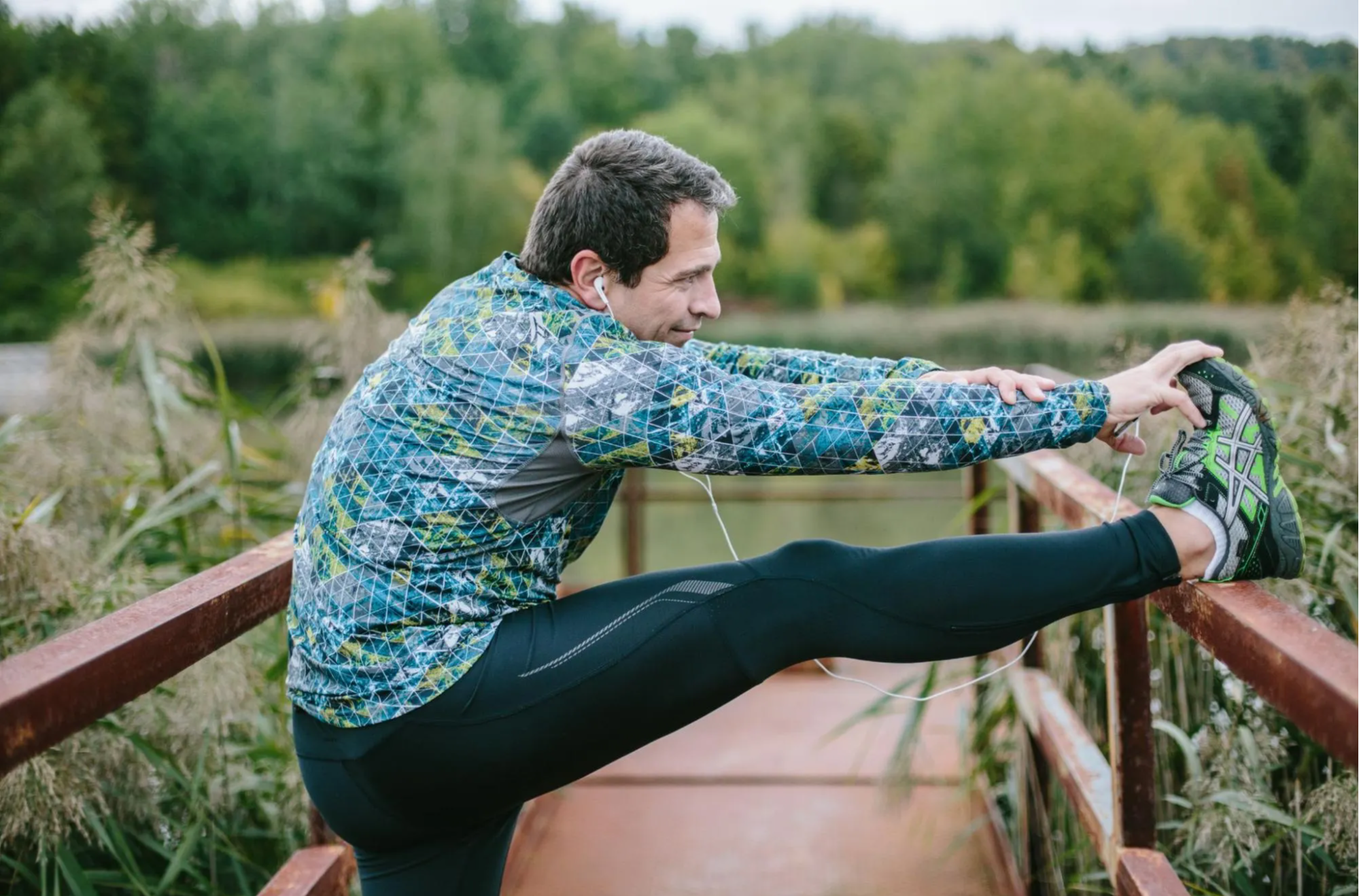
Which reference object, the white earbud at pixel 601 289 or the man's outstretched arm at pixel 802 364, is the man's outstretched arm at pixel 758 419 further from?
the man's outstretched arm at pixel 802 364

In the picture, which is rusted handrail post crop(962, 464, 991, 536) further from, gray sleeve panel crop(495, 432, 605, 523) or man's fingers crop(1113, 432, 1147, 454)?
gray sleeve panel crop(495, 432, 605, 523)

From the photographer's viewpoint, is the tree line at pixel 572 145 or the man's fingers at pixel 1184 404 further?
the tree line at pixel 572 145

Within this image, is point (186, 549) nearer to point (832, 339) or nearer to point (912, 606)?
point (912, 606)

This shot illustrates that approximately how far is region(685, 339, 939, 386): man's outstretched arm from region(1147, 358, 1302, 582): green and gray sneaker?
0.37 metres

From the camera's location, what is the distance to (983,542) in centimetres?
126

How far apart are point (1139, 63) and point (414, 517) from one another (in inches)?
339

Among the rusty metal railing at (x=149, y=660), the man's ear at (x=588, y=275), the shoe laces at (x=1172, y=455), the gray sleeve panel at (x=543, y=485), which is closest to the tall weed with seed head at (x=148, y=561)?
Answer: the rusty metal railing at (x=149, y=660)

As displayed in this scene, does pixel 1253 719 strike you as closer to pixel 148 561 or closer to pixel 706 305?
pixel 706 305

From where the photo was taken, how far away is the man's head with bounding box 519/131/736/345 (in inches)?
52.6

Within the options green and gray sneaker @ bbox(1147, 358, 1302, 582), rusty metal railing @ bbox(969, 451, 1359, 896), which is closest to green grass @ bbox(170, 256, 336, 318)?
rusty metal railing @ bbox(969, 451, 1359, 896)

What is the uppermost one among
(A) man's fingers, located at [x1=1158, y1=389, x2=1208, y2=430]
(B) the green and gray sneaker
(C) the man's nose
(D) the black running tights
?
(C) the man's nose

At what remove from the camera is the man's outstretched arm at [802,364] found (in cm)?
160

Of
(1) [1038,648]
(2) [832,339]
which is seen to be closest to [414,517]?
(1) [1038,648]

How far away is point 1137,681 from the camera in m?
1.56
